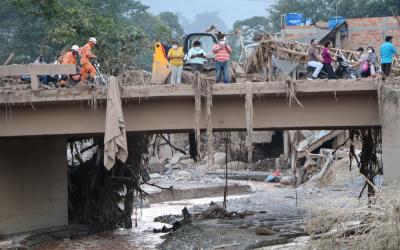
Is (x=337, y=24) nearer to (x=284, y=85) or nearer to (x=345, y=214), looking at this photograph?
(x=284, y=85)

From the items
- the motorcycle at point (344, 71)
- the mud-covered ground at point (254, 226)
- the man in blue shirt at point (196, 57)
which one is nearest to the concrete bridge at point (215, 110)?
the man in blue shirt at point (196, 57)

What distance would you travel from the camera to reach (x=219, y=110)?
719 inches

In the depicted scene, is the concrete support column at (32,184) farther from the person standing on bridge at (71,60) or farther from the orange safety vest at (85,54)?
the orange safety vest at (85,54)

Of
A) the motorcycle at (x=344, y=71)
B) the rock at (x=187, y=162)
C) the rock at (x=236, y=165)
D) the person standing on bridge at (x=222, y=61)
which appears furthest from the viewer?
the rock at (x=187, y=162)

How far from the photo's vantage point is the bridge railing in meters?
17.8

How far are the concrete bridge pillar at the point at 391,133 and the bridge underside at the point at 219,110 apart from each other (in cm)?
57

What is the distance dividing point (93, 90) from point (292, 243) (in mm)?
6131

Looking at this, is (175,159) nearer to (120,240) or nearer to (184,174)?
(184,174)

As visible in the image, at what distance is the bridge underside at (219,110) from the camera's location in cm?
1764

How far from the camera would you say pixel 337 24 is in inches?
1580

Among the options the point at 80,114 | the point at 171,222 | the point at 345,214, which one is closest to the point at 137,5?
the point at 171,222

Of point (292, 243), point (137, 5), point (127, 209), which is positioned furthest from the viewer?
point (137, 5)

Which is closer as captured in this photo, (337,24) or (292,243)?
(292,243)

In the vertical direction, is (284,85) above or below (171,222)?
above
